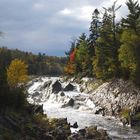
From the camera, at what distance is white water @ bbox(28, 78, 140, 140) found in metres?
50.2

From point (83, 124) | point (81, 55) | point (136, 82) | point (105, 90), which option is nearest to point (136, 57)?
point (136, 82)

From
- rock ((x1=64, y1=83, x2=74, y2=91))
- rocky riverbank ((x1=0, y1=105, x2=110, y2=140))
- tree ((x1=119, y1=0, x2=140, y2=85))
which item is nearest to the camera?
rocky riverbank ((x1=0, y1=105, x2=110, y2=140))

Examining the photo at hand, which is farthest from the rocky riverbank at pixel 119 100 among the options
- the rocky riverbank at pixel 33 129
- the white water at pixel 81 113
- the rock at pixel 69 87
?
the rocky riverbank at pixel 33 129

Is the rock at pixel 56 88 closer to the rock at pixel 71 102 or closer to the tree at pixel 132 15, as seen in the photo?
the rock at pixel 71 102

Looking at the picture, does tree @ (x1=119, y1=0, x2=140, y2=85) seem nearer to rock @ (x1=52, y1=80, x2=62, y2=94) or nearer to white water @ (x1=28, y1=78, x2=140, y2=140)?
white water @ (x1=28, y1=78, x2=140, y2=140)

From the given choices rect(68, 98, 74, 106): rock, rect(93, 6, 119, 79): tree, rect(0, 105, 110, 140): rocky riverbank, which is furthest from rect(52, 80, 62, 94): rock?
rect(0, 105, 110, 140): rocky riverbank

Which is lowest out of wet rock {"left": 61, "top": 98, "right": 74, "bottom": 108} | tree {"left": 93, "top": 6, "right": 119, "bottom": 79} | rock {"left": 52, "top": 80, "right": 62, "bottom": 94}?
wet rock {"left": 61, "top": 98, "right": 74, "bottom": 108}

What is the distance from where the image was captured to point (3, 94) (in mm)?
40812

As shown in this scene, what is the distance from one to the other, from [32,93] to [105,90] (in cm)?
2456

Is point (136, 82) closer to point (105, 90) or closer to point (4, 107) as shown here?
point (105, 90)

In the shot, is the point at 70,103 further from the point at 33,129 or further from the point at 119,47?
the point at 33,129

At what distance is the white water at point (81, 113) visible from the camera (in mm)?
50219

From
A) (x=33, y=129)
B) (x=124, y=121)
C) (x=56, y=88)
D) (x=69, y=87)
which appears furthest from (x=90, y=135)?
(x=69, y=87)

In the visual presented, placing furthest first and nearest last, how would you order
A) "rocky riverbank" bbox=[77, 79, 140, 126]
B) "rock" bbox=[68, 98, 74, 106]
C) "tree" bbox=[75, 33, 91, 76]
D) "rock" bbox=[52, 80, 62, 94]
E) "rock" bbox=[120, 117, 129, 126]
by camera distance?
1. "tree" bbox=[75, 33, 91, 76]
2. "rock" bbox=[52, 80, 62, 94]
3. "rock" bbox=[68, 98, 74, 106]
4. "rocky riverbank" bbox=[77, 79, 140, 126]
5. "rock" bbox=[120, 117, 129, 126]
